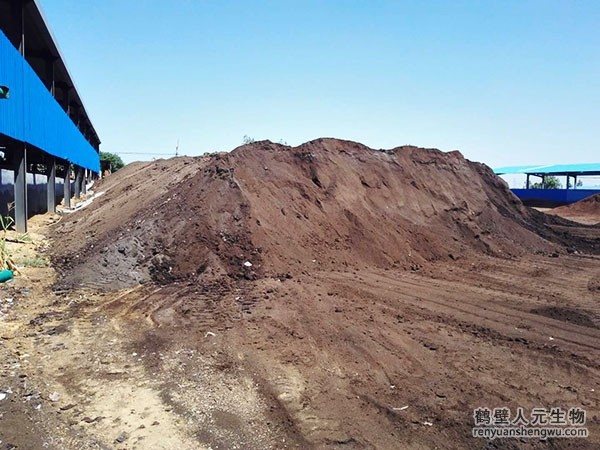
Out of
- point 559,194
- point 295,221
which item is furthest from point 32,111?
point 559,194

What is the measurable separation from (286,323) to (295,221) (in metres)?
5.07

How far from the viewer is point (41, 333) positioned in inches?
236

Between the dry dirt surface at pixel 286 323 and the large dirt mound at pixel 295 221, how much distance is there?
0.06m

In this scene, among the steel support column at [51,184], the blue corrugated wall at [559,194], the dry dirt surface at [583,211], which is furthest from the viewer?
the blue corrugated wall at [559,194]

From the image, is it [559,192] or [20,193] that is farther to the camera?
[559,192]

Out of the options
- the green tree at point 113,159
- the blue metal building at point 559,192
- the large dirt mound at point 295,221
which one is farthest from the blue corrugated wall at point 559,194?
the green tree at point 113,159

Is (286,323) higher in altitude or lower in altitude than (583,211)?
lower

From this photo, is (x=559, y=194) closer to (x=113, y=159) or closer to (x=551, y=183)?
(x=551, y=183)

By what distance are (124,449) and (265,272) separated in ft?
18.8

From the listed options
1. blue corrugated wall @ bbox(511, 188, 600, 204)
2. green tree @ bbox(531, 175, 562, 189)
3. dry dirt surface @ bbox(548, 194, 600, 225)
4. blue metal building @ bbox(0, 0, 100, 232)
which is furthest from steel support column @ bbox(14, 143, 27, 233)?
green tree @ bbox(531, 175, 562, 189)

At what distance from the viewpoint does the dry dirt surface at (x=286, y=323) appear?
392 cm

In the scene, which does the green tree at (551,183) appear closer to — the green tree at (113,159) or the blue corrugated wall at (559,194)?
the blue corrugated wall at (559,194)

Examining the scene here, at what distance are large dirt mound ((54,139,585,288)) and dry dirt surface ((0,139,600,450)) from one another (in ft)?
0.21

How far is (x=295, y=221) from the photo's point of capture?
37.2 feet
